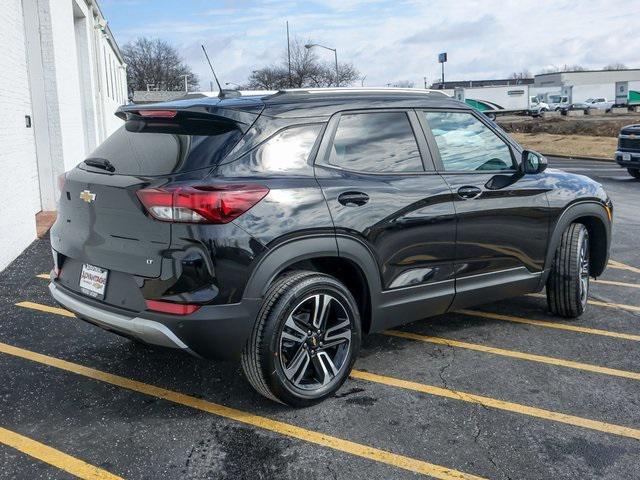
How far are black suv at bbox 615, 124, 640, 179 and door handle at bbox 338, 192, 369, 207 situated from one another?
14322 millimetres

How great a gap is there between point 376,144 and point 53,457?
8.32 feet

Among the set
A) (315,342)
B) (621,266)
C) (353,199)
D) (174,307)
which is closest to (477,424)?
(315,342)

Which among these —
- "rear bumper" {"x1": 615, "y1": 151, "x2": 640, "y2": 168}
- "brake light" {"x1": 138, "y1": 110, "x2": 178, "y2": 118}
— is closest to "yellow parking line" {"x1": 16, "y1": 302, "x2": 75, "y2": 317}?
"brake light" {"x1": 138, "y1": 110, "x2": 178, "y2": 118}

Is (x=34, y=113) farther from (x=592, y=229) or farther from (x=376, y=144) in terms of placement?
(x=592, y=229)

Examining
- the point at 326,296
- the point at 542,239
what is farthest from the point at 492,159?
the point at 326,296

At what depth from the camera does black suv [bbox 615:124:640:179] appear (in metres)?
16.1

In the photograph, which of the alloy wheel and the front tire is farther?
the alloy wheel

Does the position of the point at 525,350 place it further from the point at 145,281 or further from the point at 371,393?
the point at 145,281

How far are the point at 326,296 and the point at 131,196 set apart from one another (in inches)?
47.1

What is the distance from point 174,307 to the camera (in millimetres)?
3359

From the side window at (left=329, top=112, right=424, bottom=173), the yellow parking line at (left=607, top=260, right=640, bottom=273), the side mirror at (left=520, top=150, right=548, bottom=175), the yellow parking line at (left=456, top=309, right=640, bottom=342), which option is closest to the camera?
the side window at (left=329, top=112, right=424, bottom=173)

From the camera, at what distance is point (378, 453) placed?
3287 mm

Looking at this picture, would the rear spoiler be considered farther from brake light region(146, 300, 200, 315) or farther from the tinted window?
brake light region(146, 300, 200, 315)

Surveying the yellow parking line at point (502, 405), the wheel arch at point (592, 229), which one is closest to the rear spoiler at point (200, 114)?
the yellow parking line at point (502, 405)
